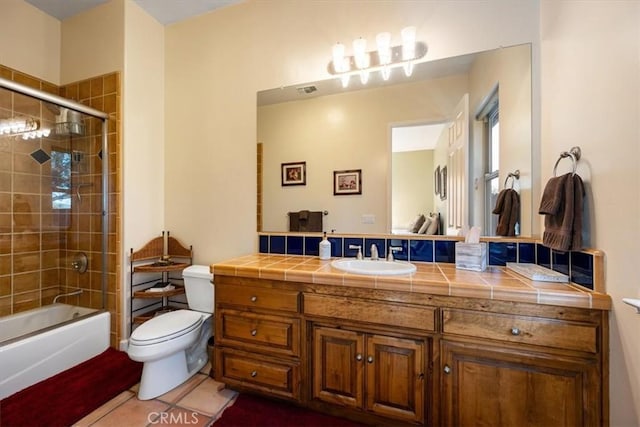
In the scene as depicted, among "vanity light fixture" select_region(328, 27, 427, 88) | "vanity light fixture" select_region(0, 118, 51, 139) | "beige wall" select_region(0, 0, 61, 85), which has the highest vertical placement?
"beige wall" select_region(0, 0, 61, 85)

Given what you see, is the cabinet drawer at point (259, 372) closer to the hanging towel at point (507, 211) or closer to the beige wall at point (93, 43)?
the hanging towel at point (507, 211)

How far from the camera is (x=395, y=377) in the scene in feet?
4.18

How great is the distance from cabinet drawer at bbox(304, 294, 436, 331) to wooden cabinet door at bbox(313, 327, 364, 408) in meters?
0.10

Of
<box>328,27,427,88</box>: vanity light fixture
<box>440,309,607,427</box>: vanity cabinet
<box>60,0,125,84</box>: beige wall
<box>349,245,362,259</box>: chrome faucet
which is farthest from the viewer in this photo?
<box>60,0,125,84</box>: beige wall

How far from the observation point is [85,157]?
7.42ft

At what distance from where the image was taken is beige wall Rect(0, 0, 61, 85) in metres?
2.05

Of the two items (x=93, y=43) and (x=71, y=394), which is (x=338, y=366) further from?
(x=93, y=43)

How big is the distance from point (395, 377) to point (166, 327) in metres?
1.37

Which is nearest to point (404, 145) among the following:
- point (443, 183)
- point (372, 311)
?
point (443, 183)

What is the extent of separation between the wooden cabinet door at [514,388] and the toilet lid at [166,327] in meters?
1.49

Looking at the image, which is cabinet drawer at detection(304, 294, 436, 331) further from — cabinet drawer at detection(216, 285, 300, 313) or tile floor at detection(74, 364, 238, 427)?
tile floor at detection(74, 364, 238, 427)

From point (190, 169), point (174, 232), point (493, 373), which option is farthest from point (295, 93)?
point (493, 373)

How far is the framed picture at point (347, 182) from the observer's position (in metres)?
1.88

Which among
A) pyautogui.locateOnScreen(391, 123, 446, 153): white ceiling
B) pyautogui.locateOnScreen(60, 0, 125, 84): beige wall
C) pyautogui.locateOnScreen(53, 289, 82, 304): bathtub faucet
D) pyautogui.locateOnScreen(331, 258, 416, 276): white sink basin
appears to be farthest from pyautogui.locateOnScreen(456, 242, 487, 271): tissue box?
pyautogui.locateOnScreen(53, 289, 82, 304): bathtub faucet
